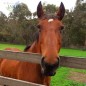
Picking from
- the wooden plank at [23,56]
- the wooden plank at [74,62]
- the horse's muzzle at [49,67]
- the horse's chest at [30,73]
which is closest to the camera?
the horse's muzzle at [49,67]

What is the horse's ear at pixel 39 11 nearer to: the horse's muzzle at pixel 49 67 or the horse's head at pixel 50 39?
the horse's head at pixel 50 39

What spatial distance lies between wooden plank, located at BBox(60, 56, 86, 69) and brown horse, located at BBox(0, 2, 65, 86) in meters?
0.22

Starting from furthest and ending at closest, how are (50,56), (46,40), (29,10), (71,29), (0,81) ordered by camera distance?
(29,10), (71,29), (0,81), (46,40), (50,56)

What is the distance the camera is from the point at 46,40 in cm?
354

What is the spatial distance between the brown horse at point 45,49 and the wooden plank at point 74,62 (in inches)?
8.6

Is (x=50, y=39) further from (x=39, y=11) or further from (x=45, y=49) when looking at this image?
(x=39, y=11)

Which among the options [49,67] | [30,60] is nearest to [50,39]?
[49,67]

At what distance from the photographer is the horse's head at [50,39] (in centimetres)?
328

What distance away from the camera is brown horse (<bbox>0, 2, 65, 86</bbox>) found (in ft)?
10.9

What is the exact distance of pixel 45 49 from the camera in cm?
346

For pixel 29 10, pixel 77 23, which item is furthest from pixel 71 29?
pixel 29 10

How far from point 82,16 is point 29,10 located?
57.7 feet

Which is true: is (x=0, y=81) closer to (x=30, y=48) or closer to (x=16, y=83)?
(x=16, y=83)

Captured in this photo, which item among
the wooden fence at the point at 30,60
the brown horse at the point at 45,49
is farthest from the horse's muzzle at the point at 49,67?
the wooden fence at the point at 30,60
